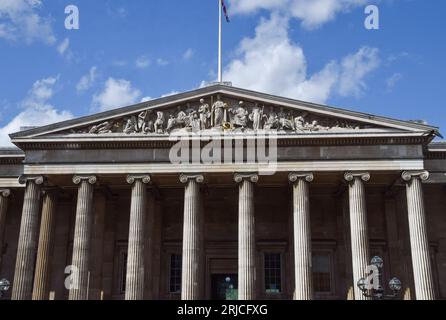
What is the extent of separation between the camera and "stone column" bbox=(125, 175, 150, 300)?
3250 centimetres

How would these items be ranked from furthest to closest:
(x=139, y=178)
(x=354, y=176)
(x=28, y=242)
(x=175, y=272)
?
1. (x=175, y=272)
2. (x=139, y=178)
3. (x=28, y=242)
4. (x=354, y=176)

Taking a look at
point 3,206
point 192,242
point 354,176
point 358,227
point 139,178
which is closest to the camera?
point 358,227

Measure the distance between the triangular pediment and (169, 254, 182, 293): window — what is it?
28.1ft

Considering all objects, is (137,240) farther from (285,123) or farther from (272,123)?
(285,123)

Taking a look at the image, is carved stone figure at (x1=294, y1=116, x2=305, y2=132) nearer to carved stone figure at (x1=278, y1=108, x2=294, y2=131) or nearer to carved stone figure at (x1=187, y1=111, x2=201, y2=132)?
carved stone figure at (x1=278, y1=108, x2=294, y2=131)

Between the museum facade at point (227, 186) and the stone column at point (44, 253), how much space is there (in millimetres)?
80

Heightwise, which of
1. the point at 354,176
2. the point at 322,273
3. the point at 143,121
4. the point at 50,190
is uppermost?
the point at 143,121

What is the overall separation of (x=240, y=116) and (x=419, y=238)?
37.7 ft

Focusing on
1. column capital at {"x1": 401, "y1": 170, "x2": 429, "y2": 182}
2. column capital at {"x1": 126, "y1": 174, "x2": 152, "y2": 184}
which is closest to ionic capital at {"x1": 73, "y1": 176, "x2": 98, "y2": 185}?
column capital at {"x1": 126, "y1": 174, "x2": 152, "y2": 184}

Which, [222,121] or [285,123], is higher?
[222,121]

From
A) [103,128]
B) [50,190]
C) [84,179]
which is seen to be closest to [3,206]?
[50,190]

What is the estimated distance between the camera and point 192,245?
3278 cm

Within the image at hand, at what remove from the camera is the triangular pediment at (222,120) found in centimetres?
3397
